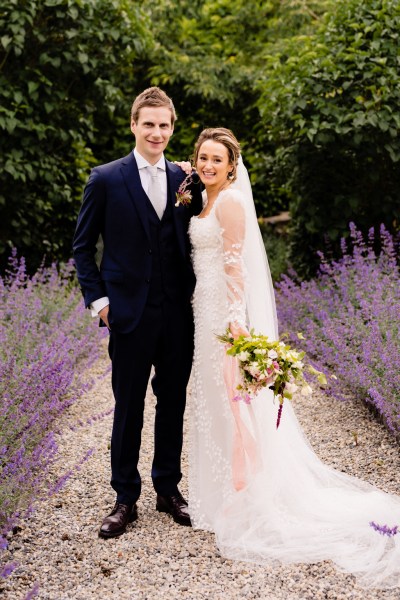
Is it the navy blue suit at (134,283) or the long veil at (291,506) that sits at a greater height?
the navy blue suit at (134,283)

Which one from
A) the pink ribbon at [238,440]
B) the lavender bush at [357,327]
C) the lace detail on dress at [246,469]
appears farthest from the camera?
the lavender bush at [357,327]

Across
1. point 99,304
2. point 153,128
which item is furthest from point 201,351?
point 153,128

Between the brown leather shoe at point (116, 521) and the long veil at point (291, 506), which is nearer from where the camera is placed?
the long veil at point (291, 506)

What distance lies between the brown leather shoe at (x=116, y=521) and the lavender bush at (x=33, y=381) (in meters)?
0.34

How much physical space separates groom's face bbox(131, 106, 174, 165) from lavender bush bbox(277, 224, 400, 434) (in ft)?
5.91

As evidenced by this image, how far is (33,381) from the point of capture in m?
3.96

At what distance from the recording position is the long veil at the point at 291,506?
2.96 meters

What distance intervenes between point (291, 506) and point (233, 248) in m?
1.23

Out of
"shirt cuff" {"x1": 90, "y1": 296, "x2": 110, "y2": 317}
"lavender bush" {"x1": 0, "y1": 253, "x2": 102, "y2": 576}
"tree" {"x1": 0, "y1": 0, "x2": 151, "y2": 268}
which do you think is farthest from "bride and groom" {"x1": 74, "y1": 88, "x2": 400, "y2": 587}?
"tree" {"x1": 0, "y1": 0, "x2": 151, "y2": 268}

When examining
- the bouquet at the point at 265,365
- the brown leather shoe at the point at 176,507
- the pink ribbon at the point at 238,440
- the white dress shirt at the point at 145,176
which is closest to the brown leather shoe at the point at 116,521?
the brown leather shoe at the point at 176,507

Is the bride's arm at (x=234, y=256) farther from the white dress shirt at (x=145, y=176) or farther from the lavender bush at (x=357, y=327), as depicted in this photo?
the lavender bush at (x=357, y=327)

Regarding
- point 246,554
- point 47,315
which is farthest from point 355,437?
point 47,315

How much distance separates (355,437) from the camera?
420 cm

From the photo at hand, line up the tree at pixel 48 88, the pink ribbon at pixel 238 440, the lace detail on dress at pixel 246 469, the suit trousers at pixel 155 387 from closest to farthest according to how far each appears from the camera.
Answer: the lace detail on dress at pixel 246 469 → the suit trousers at pixel 155 387 → the pink ribbon at pixel 238 440 → the tree at pixel 48 88
